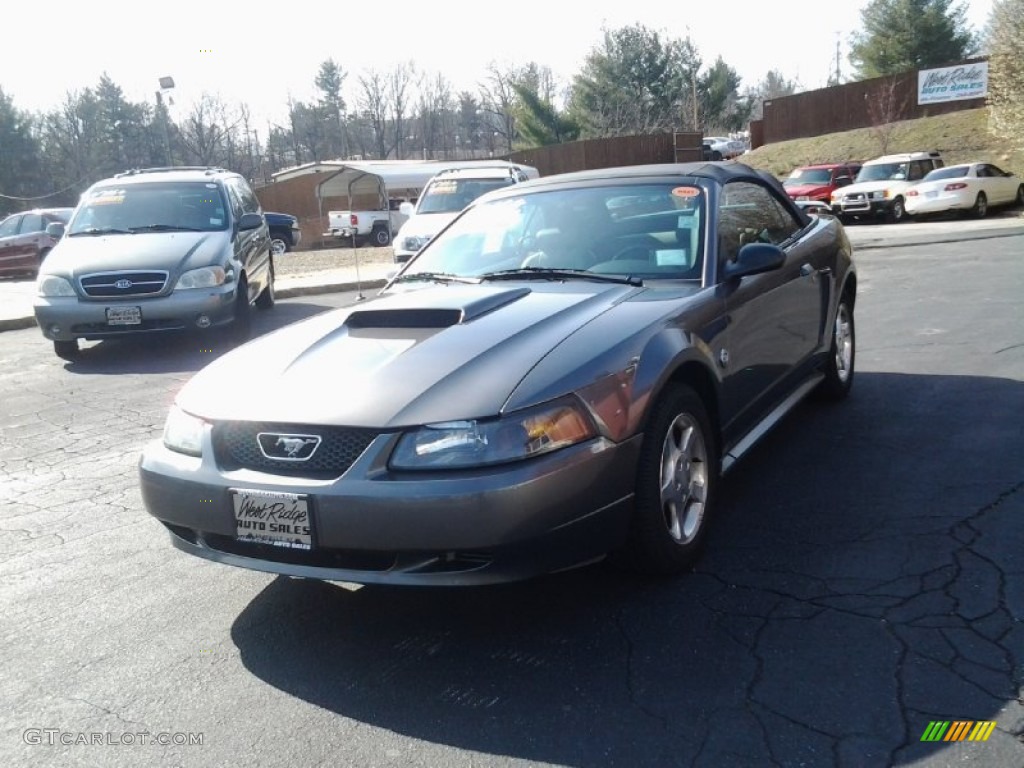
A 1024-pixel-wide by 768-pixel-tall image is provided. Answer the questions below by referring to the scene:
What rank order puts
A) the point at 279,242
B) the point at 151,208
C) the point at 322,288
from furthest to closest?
the point at 279,242 → the point at 322,288 → the point at 151,208

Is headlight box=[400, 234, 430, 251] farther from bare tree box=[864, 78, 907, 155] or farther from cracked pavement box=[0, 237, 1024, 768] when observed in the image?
bare tree box=[864, 78, 907, 155]

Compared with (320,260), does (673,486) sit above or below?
above

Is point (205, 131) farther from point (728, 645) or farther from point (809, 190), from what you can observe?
point (728, 645)

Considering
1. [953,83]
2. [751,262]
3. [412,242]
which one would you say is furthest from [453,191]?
[953,83]

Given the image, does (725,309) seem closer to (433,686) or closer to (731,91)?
(433,686)

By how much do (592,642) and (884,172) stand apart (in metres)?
25.3

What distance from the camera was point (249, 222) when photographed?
1041cm

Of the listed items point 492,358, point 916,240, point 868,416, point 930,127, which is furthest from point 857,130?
point 492,358

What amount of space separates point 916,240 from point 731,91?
179 ft

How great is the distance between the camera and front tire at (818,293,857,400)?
5906mm

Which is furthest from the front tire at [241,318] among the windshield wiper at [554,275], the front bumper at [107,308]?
the windshield wiper at [554,275]

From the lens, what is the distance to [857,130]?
136ft

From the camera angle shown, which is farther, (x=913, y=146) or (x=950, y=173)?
(x=913, y=146)

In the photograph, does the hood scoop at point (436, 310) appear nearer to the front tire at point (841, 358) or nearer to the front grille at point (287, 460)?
the front grille at point (287, 460)
